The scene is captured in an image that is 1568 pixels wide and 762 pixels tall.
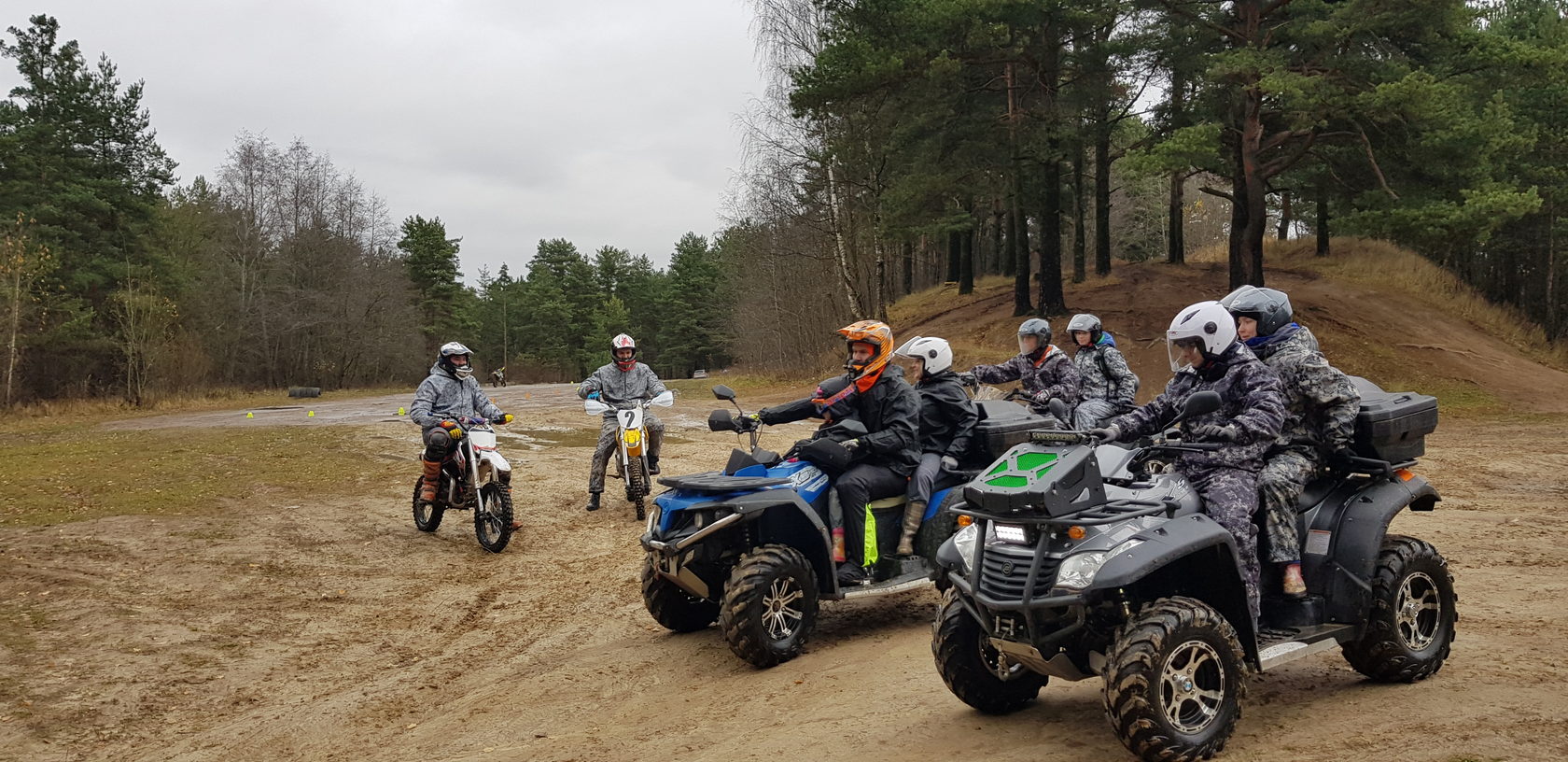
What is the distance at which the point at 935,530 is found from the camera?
7.16m

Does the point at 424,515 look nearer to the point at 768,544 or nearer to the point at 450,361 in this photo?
the point at 450,361

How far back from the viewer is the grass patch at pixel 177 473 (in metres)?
12.4

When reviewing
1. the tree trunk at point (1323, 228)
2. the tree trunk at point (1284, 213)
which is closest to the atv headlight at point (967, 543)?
the tree trunk at point (1323, 228)

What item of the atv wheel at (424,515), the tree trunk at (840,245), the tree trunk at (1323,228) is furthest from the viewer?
the tree trunk at (840,245)

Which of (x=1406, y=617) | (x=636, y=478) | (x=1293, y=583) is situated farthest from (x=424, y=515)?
(x=1406, y=617)

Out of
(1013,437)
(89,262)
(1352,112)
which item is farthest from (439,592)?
(89,262)

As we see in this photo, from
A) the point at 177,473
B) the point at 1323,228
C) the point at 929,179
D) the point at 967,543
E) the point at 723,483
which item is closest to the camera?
the point at 967,543

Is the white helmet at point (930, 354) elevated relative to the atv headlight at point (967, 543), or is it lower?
elevated

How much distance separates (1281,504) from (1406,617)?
1017 millimetres

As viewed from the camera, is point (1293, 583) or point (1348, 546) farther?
point (1348, 546)

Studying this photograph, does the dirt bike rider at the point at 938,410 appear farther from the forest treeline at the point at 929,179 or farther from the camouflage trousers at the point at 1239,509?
the forest treeline at the point at 929,179

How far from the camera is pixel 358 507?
1320 centimetres

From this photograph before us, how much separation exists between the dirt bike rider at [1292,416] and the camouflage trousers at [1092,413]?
3.74 m

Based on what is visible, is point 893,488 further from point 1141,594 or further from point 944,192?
point 944,192
